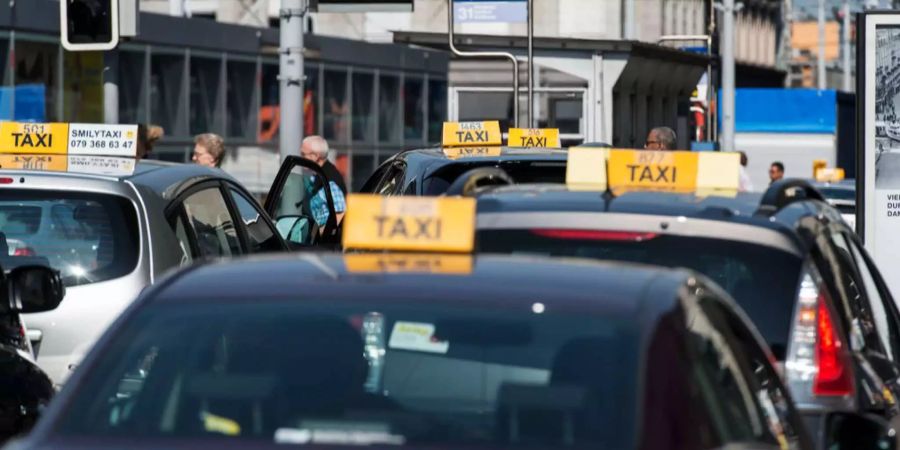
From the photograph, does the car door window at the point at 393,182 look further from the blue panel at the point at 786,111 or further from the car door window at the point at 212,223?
the blue panel at the point at 786,111

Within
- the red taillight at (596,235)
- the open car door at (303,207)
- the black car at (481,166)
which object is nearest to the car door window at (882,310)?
the red taillight at (596,235)

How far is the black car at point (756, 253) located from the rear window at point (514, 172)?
3.34m

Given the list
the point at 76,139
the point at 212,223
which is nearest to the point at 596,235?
the point at 212,223

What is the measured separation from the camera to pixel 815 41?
141000mm

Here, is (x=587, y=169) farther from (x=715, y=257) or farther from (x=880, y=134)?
(x=880, y=134)

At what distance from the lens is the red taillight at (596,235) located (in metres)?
5.99

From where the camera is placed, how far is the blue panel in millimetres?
43812

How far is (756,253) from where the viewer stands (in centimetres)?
595

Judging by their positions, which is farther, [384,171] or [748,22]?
[748,22]

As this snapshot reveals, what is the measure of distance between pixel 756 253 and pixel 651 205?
1.21 feet

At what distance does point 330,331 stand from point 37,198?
13.3 ft

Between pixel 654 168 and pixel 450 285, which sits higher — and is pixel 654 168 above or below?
above

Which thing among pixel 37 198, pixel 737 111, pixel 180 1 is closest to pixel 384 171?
pixel 37 198

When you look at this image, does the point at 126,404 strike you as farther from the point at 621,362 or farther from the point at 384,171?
the point at 384,171
